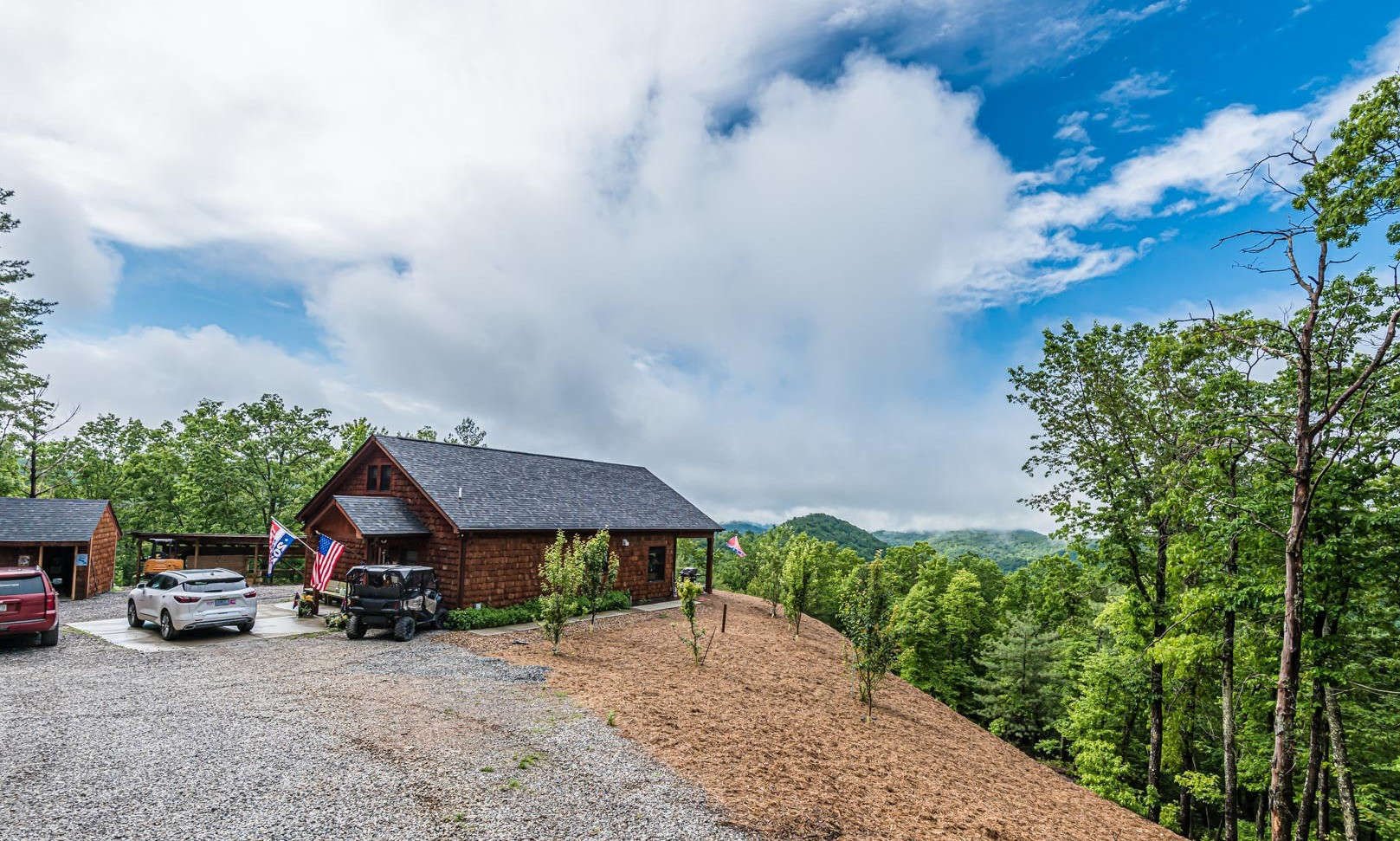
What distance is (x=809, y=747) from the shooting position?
410 inches

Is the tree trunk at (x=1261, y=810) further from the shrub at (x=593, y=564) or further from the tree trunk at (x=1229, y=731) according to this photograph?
the shrub at (x=593, y=564)

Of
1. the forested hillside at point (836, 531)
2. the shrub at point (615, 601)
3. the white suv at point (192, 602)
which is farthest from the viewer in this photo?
the forested hillside at point (836, 531)

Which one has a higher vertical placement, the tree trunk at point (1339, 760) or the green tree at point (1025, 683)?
the tree trunk at point (1339, 760)

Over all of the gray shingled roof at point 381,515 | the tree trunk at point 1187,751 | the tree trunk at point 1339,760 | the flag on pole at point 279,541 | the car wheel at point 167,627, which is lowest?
the tree trunk at point 1187,751

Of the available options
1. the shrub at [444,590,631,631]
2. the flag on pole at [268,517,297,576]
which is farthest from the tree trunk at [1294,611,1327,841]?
the flag on pole at [268,517,297,576]

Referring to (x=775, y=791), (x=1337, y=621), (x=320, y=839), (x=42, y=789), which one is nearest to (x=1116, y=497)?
(x=1337, y=621)

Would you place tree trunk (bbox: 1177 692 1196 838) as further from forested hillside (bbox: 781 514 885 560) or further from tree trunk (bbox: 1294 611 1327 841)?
forested hillside (bbox: 781 514 885 560)

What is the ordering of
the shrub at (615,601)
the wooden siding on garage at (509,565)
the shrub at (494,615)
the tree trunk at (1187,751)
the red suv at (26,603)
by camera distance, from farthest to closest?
1. the shrub at (615,601)
2. the wooden siding on garage at (509,565)
3. the tree trunk at (1187,751)
4. the shrub at (494,615)
5. the red suv at (26,603)

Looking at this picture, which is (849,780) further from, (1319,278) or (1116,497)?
(1116,497)

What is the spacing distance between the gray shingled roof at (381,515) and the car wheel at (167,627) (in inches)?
178

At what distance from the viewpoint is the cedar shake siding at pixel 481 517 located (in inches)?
745

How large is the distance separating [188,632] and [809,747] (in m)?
15.9

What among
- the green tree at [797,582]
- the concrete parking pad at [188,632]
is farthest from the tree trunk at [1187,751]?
the concrete parking pad at [188,632]

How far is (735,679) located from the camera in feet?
46.4
